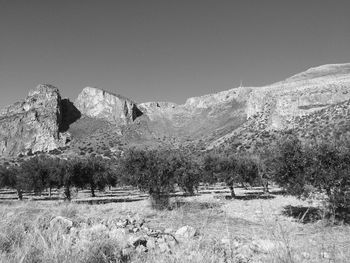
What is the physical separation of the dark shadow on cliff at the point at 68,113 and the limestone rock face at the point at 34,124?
3.73 m

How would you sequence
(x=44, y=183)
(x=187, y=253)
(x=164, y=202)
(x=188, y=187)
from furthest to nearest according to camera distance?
(x=44, y=183) < (x=188, y=187) < (x=164, y=202) < (x=187, y=253)

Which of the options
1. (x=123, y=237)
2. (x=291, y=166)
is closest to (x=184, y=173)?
(x=291, y=166)

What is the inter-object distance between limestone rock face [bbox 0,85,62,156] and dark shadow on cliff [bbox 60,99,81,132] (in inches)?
147

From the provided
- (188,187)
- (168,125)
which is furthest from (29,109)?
(188,187)

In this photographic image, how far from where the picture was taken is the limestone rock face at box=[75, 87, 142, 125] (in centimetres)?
17338

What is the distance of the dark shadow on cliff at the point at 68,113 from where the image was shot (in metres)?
167

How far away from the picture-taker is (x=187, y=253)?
13.2 feet

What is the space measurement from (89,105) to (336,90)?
136 meters

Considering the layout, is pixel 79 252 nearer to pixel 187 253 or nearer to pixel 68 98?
pixel 187 253

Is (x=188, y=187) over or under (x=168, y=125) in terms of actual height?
under

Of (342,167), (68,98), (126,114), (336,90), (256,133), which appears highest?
(68,98)

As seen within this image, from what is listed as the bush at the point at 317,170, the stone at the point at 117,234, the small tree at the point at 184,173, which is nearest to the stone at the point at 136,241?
the stone at the point at 117,234

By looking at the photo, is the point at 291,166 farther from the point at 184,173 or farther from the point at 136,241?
the point at 136,241

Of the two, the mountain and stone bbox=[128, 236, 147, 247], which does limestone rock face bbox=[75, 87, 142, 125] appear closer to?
the mountain
